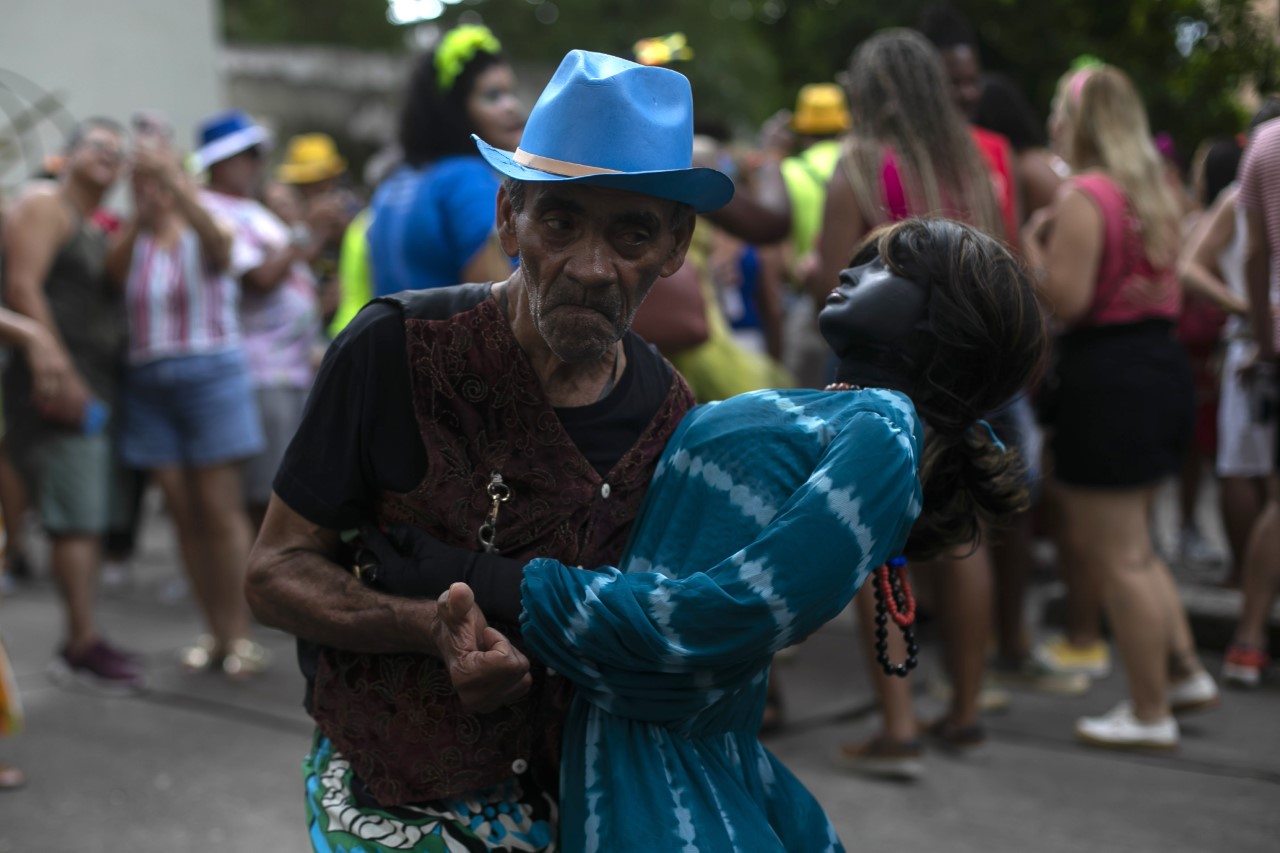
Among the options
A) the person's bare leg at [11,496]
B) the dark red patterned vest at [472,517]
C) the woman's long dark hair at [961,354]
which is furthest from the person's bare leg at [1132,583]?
the person's bare leg at [11,496]

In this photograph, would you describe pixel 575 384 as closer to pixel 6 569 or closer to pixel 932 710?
pixel 932 710

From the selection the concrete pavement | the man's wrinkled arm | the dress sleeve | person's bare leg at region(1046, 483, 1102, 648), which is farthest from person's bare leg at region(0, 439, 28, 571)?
the dress sleeve

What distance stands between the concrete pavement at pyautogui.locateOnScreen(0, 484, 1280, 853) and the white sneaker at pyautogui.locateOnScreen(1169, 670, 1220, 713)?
0.21ft

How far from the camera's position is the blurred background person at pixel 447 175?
161 inches

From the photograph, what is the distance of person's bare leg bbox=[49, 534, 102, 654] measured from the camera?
537 cm

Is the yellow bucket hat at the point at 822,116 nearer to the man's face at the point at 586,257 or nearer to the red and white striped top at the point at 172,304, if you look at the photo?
the red and white striped top at the point at 172,304

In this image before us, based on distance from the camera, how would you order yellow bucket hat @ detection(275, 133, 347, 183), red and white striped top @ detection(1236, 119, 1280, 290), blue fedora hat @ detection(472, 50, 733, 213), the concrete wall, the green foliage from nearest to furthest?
blue fedora hat @ detection(472, 50, 733, 213), red and white striped top @ detection(1236, 119, 1280, 290), the green foliage, yellow bucket hat @ detection(275, 133, 347, 183), the concrete wall

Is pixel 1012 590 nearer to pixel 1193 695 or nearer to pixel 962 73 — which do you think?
pixel 1193 695

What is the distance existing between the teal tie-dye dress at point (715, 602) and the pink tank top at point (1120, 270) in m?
3.05

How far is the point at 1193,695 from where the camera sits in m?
4.88

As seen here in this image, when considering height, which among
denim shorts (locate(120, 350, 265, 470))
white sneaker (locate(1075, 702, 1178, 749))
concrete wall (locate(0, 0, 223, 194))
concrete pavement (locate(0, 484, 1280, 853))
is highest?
concrete wall (locate(0, 0, 223, 194))

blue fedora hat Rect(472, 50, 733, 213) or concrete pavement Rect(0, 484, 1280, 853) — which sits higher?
blue fedora hat Rect(472, 50, 733, 213)

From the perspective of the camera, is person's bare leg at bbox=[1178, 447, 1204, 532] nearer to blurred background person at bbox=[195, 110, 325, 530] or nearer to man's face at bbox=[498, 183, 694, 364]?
blurred background person at bbox=[195, 110, 325, 530]

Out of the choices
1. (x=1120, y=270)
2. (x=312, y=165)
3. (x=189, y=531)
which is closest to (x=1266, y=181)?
(x=1120, y=270)
